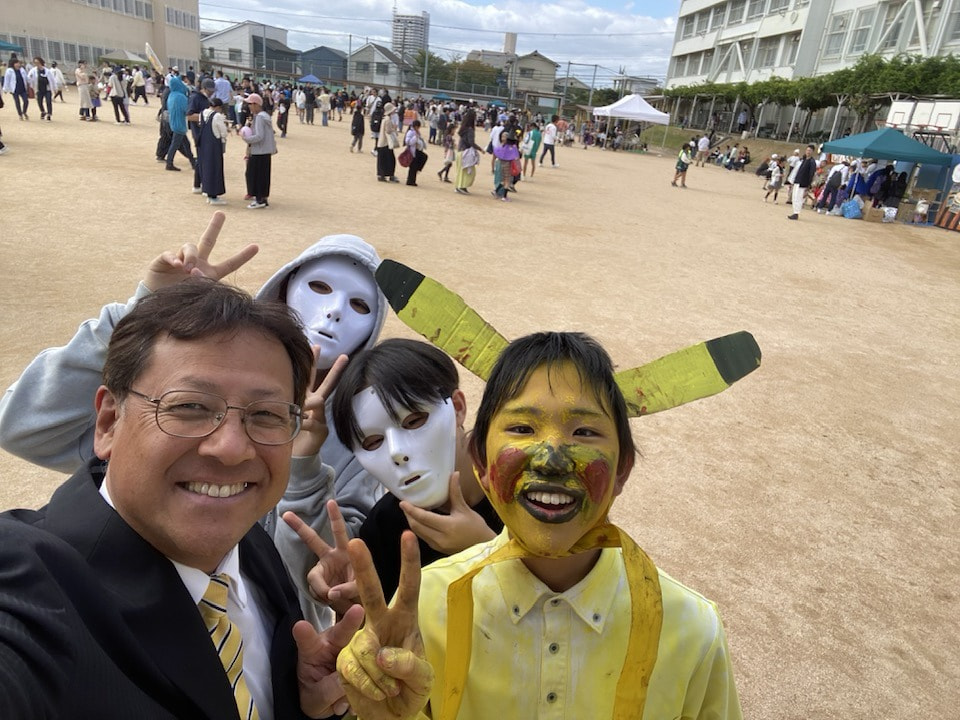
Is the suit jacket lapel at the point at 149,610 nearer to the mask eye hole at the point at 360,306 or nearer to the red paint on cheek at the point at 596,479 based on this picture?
the red paint on cheek at the point at 596,479

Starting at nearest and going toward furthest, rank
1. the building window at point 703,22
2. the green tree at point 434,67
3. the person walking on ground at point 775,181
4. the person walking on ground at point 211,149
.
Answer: the person walking on ground at point 211,149, the person walking on ground at point 775,181, the building window at point 703,22, the green tree at point 434,67

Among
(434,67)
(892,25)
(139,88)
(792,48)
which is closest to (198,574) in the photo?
(139,88)

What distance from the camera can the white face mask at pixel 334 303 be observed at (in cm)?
236

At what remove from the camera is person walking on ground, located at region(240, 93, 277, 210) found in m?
9.70

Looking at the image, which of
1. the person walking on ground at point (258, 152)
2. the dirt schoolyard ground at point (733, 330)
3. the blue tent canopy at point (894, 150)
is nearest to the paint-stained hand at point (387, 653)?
the dirt schoolyard ground at point (733, 330)

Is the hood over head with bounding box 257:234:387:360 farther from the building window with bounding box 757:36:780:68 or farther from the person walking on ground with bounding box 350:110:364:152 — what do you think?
the building window with bounding box 757:36:780:68

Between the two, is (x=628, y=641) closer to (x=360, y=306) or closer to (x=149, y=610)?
(x=149, y=610)

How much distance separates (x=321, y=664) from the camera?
1.39 m

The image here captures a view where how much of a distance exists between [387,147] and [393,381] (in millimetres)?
12919

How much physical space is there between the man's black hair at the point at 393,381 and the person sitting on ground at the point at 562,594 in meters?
0.50

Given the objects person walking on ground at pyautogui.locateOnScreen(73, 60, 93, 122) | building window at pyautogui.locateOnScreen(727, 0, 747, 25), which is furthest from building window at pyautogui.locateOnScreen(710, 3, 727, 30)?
person walking on ground at pyautogui.locateOnScreen(73, 60, 93, 122)

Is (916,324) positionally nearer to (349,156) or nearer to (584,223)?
(584,223)

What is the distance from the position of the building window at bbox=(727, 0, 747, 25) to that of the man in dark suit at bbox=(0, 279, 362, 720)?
55422 millimetres

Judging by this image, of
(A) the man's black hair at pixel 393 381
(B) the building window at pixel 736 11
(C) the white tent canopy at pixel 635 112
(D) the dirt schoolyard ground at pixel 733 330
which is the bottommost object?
(D) the dirt schoolyard ground at pixel 733 330
